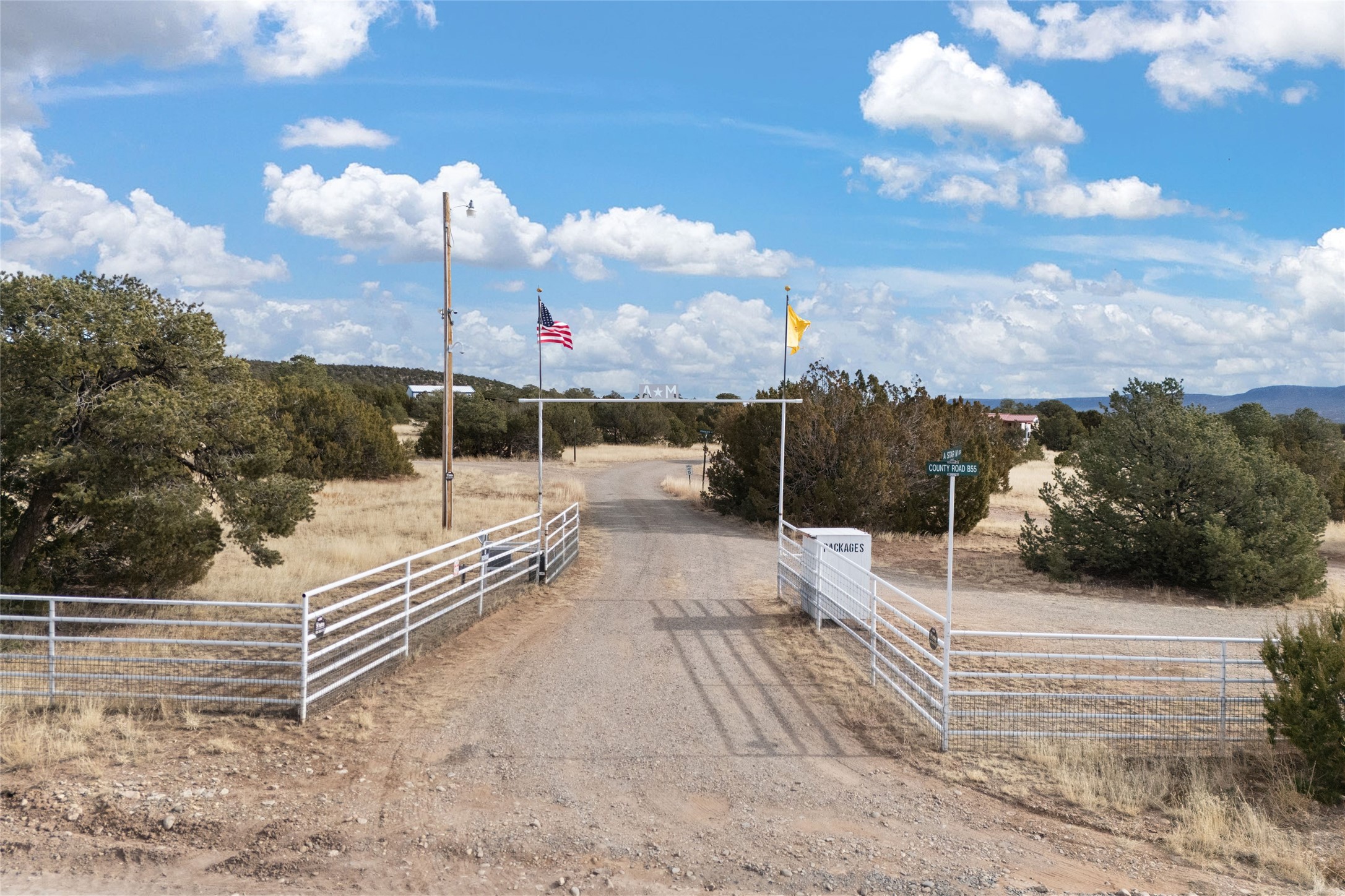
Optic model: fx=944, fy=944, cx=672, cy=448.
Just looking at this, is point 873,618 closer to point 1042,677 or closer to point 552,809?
point 1042,677

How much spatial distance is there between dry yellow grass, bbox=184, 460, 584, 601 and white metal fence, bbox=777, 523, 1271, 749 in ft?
28.4

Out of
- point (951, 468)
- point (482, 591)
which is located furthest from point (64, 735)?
point (951, 468)

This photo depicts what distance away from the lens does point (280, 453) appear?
14719 mm

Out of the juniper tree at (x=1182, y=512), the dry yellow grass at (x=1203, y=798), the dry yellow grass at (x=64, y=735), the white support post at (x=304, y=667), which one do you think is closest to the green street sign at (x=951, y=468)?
the dry yellow grass at (x=1203, y=798)

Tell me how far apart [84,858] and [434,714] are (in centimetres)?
334

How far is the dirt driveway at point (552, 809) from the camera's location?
602 cm

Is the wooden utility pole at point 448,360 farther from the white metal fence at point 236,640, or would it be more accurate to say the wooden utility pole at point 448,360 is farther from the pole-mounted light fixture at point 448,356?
the white metal fence at point 236,640

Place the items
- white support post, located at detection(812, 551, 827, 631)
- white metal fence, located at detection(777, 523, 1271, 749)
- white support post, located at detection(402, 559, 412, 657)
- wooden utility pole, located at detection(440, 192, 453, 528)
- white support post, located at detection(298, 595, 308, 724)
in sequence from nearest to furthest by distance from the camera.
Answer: white support post, located at detection(298, 595, 308, 724) < white metal fence, located at detection(777, 523, 1271, 749) < white support post, located at detection(402, 559, 412, 657) < white support post, located at detection(812, 551, 827, 631) < wooden utility pole, located at detection(440, 192, 453, 528)

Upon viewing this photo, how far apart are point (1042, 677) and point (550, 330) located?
10621 mm

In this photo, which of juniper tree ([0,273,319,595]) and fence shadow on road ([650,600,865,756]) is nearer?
fence shadow on road ([650,600,865,756])

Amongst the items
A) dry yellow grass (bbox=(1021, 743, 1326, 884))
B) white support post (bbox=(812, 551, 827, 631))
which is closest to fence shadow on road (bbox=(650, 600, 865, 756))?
white support post (bbox=(812, 551, 827, 631))

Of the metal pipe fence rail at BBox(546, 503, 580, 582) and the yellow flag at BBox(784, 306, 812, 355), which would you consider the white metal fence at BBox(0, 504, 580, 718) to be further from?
the yellow flag at BBox(784, 306, 812, 355)

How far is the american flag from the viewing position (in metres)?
17.0

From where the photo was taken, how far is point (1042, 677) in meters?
9.57
